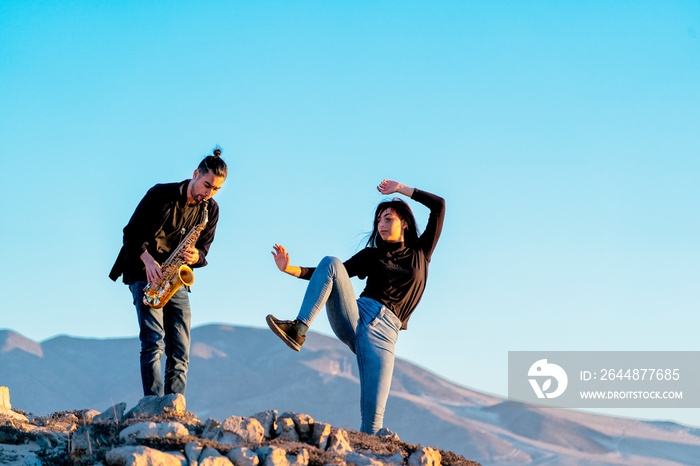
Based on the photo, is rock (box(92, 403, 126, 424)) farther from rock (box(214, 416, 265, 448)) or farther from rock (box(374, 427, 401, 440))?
rock (box(374, 427, 401, 440))

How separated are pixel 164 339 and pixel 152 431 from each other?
185 centimetres

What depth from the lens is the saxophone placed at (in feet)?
26.0

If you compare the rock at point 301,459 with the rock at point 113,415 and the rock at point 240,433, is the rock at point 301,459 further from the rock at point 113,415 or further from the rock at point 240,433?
the rock at point 113,415

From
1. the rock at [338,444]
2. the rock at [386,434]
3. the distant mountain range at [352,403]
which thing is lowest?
the rock at [338,444]

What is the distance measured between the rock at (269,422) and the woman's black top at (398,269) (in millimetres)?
1494

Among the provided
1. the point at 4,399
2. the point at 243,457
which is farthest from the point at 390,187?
the point at 4,399

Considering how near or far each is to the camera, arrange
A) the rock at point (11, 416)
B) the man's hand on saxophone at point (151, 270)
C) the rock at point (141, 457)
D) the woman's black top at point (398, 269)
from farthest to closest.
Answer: the woman's black top at point (398, 269) → the rock at point (11, 416) → the man's hand on saxophone at point (151, 270) → the rock at point (141, 457)

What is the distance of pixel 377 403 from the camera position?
7715 mm

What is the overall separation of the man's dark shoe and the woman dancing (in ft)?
0.23

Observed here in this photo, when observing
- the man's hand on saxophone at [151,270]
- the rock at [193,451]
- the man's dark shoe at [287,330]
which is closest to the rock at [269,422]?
the man's dark shoe at [287,330]

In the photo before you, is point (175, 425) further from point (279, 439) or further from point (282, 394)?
point (282, 394)

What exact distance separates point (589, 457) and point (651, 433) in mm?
20787

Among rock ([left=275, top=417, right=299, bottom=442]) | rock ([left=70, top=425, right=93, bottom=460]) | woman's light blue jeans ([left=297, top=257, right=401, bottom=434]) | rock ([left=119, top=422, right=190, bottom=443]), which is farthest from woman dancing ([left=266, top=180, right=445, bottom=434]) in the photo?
rock ([left=70, top=425, right=93, bottom=460])

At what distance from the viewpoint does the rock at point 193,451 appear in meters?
6.06
